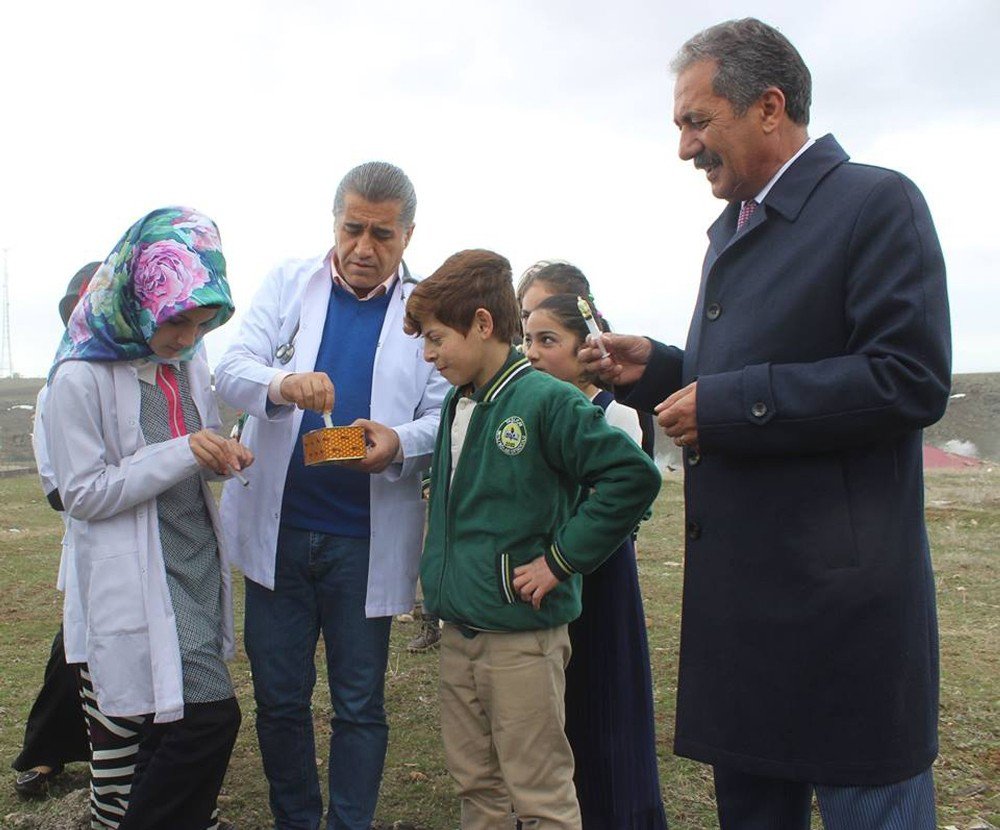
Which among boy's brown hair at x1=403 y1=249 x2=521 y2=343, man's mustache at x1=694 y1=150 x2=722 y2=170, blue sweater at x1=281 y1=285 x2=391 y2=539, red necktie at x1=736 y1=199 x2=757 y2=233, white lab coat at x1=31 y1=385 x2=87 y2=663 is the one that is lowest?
white lab coat at x1=31 y1=385 x2=87 y2=663

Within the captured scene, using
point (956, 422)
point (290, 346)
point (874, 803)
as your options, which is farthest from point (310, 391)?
point (956, 422)

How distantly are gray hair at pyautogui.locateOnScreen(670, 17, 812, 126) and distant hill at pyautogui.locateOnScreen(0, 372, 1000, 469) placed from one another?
13.1 meters

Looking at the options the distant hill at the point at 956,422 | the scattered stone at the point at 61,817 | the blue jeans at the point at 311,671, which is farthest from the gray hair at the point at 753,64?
the distant hill at the point at 956,422

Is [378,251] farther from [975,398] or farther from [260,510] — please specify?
[975,398]

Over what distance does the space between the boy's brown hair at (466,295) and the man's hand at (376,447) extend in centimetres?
27

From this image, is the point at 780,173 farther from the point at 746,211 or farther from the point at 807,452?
the point at 807,452

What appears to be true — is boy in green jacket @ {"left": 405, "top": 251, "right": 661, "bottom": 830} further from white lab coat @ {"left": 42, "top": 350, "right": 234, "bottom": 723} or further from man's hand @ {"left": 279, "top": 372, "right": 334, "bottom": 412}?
white lab coat @ {"left": 42, "top": 350, "right": 234, "bottom": 723}

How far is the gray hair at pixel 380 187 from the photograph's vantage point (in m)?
2.86

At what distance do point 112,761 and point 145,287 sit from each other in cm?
129

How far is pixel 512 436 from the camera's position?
2.50 m

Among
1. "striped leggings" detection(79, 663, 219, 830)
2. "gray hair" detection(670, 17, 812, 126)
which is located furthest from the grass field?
"gray hair" detection(670, 17, 812, 126)

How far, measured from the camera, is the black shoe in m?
3.41

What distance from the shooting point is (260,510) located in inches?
114

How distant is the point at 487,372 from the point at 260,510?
797mm
